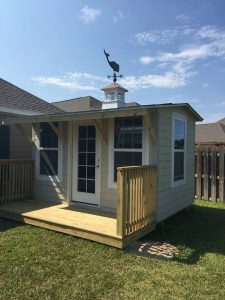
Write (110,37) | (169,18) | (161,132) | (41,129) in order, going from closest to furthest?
(161,132), (41,129), (169,18), (110,37)

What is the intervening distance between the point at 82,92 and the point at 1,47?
14.9m

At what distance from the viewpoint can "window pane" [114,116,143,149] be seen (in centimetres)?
589

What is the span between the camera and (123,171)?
4.54m

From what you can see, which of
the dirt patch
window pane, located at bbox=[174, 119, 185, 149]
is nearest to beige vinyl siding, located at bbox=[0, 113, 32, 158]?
window pane, located at bbox=[174, 119, 185, 149]

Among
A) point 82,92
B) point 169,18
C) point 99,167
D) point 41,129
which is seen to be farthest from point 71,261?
point 82,92

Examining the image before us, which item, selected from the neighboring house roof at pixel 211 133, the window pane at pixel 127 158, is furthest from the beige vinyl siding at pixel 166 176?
the neighboring house roof at pixel 211 133

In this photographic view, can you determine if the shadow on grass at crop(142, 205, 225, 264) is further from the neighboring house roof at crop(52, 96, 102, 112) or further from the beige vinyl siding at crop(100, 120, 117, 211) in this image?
the neighboring house roof at crop(52, 96, 102, 112)

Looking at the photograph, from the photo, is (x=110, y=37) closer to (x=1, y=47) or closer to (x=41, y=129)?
(x=1, y=47)

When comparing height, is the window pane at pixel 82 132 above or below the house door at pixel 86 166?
above

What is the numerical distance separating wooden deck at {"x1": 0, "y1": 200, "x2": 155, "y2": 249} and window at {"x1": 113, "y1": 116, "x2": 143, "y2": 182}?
1.10 m

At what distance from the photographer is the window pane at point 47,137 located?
290 inches

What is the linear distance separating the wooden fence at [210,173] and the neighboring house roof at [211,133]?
12.7 meters

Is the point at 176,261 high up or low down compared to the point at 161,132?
down

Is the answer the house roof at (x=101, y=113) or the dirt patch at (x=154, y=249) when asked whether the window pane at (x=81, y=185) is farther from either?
the dirt patch at (x=154, y=249)
